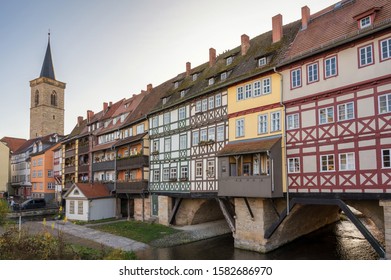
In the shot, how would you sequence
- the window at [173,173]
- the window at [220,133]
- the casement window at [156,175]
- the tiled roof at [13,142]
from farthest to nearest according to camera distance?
the tiled roof at [13,142] → the casement window at [156,175] → the window at [173,173] → the window at [220,133]

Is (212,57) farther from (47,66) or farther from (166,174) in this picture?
(47,66)

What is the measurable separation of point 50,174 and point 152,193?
96.1ft

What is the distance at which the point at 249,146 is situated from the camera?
62.6 feet

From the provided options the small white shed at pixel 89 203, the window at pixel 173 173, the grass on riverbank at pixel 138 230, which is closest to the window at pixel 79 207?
the small white shed at pixel 89 203

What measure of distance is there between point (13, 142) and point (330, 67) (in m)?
69.6

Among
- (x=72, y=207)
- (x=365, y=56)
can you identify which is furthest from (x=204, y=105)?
(x=72, y=207)

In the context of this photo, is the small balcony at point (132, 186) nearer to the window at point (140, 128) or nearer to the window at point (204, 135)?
the window at point (140, 128)

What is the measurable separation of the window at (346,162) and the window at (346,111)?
5.65ft

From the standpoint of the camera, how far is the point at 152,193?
28891mm

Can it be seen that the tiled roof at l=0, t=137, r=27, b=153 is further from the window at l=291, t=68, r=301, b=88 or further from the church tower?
the window at l=291, t=68, r=301, b=88

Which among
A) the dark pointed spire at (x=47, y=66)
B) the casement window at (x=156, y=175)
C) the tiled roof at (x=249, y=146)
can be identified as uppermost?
the dark pointed spire at (x=47, y=66)

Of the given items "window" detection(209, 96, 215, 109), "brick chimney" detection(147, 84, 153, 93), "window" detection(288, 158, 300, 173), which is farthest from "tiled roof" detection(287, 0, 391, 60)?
"brick chimney" detection(147, 84, 153, 93)

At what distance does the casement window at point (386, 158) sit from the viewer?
45.0ft

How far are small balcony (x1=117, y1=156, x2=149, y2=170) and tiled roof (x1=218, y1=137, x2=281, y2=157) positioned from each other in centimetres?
1040
